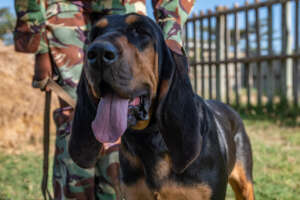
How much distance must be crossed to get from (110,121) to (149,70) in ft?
1.20

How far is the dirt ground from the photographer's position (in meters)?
6.10

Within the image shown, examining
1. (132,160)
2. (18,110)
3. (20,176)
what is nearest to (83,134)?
(132,160)

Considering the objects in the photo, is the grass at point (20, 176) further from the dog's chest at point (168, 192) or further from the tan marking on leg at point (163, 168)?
the tan marking on leg at point (163, 168)

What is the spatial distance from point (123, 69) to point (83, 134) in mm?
636

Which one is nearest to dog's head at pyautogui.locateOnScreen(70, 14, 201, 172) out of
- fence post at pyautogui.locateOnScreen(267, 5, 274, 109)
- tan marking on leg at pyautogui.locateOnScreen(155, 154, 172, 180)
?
tan marking on leg at pyautogui.locateOnScreen(155, 154, 172, 180)

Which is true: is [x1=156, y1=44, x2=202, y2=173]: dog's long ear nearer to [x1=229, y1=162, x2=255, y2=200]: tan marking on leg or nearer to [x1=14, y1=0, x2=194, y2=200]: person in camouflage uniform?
[x1=14, y1=0, x2=194, y2=200]: person in camouflage uniform

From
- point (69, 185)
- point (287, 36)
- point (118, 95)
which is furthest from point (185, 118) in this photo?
point (287, 36)

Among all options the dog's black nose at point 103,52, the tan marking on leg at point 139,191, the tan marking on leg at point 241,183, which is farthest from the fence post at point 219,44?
the dog's black nose at point 103,52

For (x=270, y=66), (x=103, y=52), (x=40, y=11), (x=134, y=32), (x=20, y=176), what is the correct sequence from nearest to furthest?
(x=103, y=52)
(x=134, y=32)
(x=40, y=11)
(x=20, y=176)
(x=270, y=66)

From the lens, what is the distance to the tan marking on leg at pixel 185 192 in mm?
2004

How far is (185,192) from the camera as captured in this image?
2004 mm

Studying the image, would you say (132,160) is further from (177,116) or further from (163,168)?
(177,116)

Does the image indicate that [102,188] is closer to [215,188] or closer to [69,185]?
[69,185]

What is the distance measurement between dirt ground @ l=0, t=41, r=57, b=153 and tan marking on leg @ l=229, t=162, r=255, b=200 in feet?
13.6
